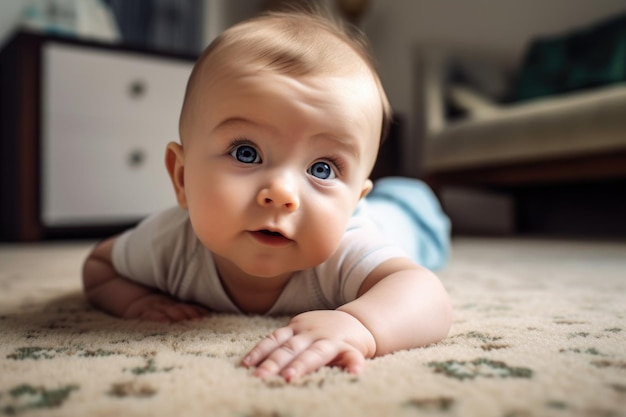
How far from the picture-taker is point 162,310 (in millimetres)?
562

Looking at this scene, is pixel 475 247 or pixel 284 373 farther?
pixel 475 247

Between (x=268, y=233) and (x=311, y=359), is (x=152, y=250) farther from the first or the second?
(x=311, y=359)

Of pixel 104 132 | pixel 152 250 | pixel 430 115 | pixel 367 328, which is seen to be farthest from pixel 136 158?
pixel 367 328

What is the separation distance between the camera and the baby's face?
45 centimetres

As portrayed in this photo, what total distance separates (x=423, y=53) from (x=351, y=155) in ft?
5.63

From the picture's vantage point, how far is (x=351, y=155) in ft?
1.61

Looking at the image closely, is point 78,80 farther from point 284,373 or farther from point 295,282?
point 284,373

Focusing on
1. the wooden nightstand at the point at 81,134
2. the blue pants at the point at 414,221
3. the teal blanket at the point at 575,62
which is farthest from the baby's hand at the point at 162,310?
the teal blanket at the point at 575,62

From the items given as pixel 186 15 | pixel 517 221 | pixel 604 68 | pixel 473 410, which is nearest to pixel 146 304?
pixel 473 410

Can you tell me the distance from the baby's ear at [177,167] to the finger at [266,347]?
0.67 feet

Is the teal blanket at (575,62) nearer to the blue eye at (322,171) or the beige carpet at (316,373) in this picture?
the beige carpet at (316,373)

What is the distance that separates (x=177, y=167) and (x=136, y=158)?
130 centimetres

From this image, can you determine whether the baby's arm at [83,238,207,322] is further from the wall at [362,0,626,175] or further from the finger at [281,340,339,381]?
the wall at [362,0,626,175]

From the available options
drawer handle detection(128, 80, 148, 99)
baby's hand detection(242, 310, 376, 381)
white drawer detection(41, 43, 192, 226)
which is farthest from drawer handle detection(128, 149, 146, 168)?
baby's hand detection(242, 310, 376, 381)
